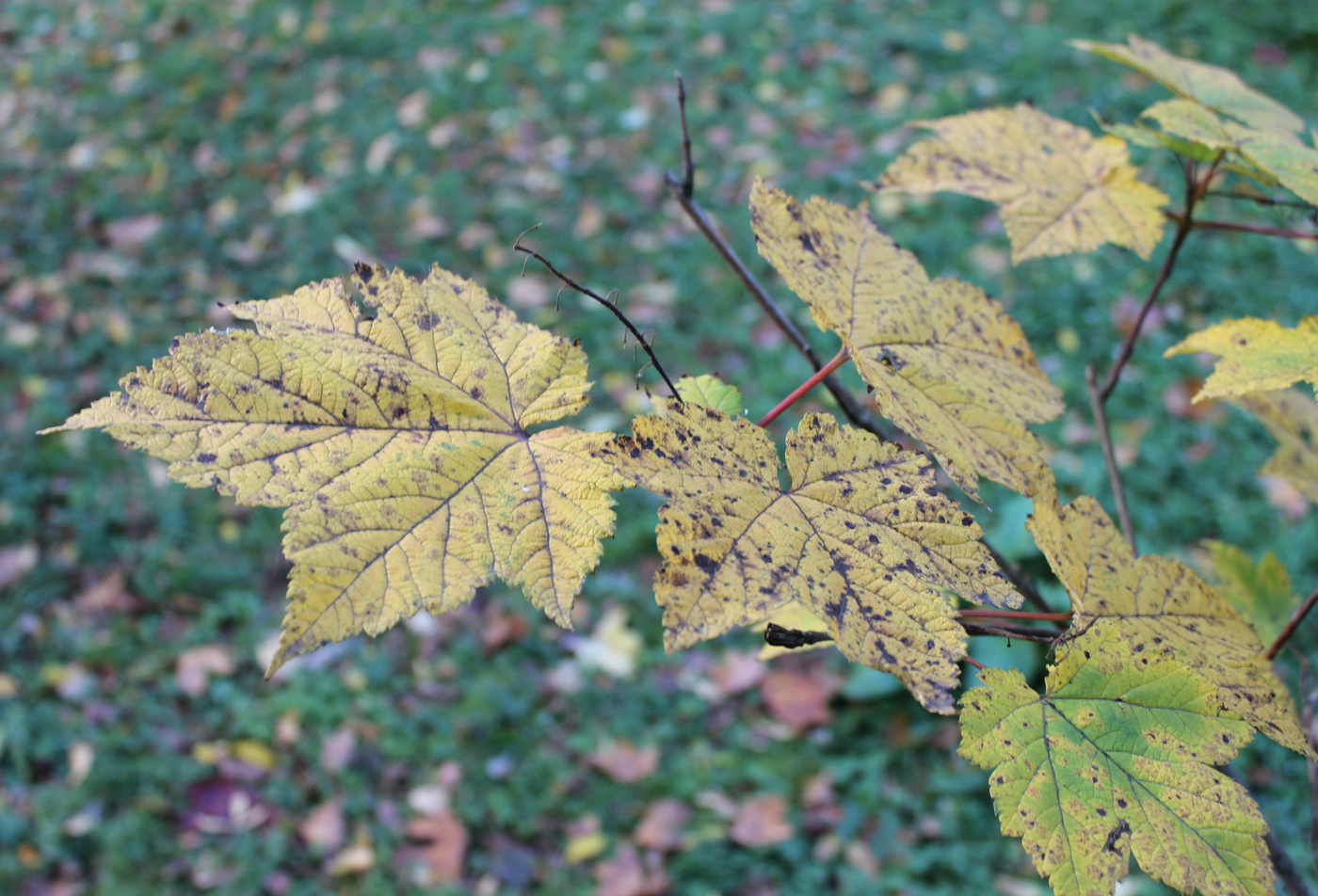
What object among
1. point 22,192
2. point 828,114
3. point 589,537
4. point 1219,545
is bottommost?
point 22,192

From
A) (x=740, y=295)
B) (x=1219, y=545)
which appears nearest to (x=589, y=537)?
(x=1219, y=545)

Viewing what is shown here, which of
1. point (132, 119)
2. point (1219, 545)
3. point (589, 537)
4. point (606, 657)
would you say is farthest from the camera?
point (132, 119)

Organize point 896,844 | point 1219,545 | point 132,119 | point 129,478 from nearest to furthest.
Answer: point 1219,545 → point 896,844 → point 129,478 → point 132,119

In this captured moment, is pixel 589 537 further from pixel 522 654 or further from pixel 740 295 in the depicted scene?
pixel 740 295

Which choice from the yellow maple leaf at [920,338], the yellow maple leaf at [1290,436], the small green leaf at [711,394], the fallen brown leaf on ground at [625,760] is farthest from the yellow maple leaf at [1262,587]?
the fallen brown leaf on ground at [625,760]

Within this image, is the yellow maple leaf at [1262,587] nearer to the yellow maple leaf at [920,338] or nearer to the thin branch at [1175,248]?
the thin branch at [1175,248]

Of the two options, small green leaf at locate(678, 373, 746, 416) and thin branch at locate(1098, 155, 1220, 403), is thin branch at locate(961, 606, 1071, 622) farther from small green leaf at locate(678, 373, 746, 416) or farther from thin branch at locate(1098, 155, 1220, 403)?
thin branch at locate(1098, 155, 1220, 403)

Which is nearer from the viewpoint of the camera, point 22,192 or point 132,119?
point 22,192

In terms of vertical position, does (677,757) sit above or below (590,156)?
below
